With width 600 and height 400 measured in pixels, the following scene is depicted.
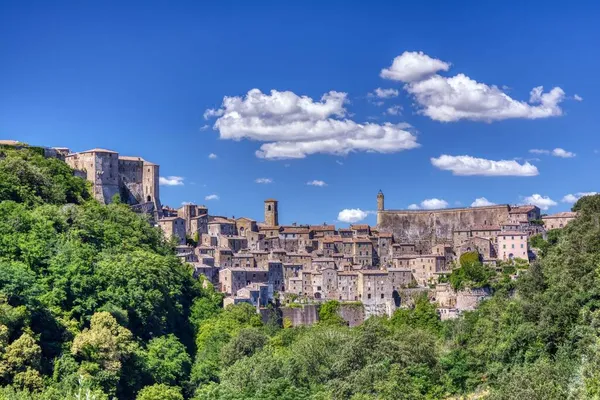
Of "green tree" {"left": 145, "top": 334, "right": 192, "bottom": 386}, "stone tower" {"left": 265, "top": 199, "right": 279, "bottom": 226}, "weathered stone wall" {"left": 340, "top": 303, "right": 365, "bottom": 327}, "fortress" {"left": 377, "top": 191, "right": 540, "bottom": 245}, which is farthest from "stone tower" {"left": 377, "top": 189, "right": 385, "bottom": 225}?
"green tree" {"left": 145, "top": 334, "right": 192, "bottom": 386}

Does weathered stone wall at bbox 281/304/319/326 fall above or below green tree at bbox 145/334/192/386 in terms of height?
above

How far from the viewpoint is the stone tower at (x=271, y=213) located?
110 m

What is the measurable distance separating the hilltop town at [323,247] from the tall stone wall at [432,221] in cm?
12

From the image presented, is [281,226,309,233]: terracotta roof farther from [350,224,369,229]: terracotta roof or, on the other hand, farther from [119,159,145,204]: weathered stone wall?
[119,159,145,204]: weathered stone wall

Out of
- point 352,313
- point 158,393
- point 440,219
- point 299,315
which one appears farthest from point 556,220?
point 158,393

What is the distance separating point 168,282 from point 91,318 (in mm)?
18463

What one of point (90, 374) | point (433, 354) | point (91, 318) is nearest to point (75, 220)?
point (91, 318)

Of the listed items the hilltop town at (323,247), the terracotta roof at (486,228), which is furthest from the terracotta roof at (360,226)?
the terracotta roof at (486,228)

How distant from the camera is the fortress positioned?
9906 cm

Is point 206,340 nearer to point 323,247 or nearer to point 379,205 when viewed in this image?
point 323,247

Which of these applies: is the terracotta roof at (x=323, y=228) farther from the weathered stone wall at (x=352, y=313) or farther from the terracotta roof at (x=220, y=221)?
the weathered stone wall at (x=352, y=313)

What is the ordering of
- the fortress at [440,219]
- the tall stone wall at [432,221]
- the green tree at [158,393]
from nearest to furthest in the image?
the green tree at [158,393]
the fortress at [440,219]
the tall stone wall at [432,221]

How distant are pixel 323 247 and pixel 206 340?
3583 cm

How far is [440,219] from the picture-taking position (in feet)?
344
